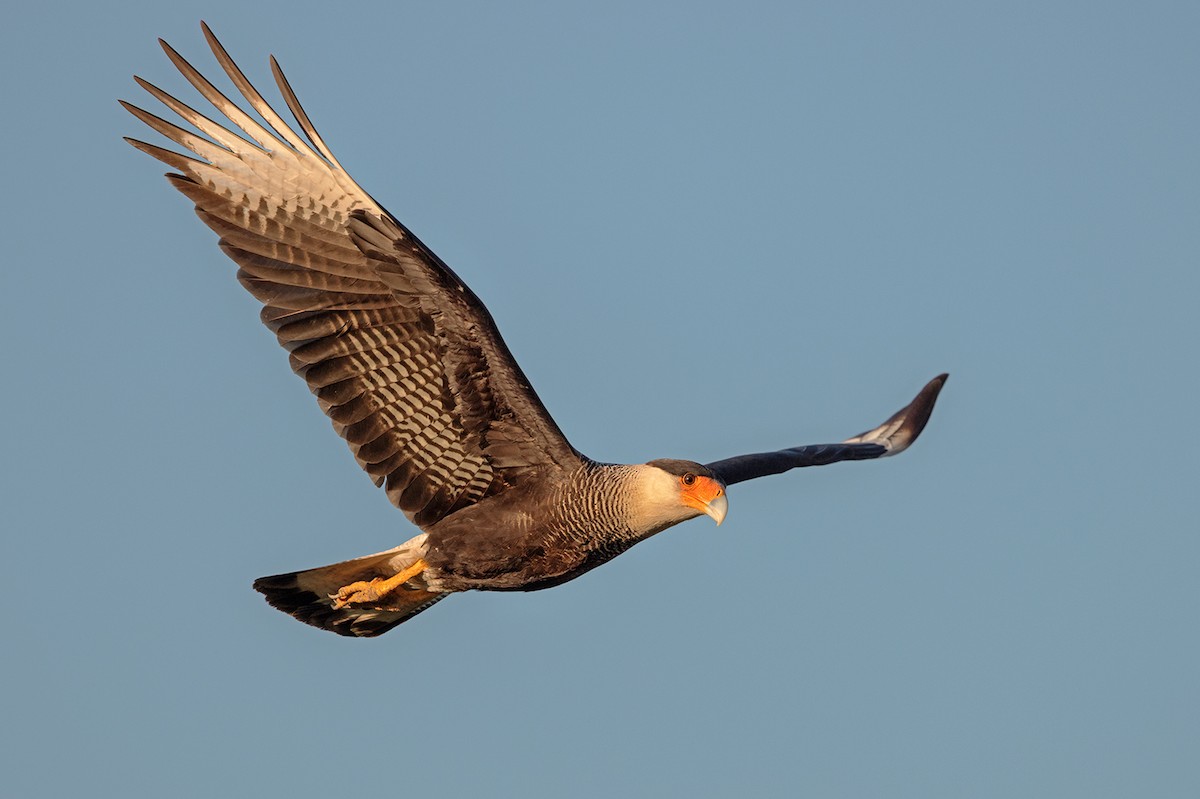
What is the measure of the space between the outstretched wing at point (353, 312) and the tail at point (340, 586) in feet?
1.87

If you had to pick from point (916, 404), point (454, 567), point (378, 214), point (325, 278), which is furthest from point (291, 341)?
point (916, 404)

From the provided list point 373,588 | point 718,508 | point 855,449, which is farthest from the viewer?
point 855,449

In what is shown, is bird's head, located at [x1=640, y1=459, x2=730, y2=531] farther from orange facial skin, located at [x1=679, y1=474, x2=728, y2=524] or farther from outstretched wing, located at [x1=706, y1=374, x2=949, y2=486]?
outstretched wing, located at [x1=706, y1=374, x2=949, y2=486]

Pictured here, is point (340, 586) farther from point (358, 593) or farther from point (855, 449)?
point (855, 449)

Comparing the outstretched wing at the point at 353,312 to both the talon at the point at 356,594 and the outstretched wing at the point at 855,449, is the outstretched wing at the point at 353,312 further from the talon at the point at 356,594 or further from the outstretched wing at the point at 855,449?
the outstretched wing at the point at 855,449

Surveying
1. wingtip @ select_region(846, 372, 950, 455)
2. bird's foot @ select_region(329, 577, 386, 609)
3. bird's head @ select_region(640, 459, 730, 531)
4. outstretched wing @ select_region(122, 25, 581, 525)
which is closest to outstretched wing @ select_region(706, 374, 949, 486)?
wingtip @ select_region(846, 372, 950, 455)

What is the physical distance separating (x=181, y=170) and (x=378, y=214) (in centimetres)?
122

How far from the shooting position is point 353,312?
28.1 feet

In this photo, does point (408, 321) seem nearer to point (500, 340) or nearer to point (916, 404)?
point (500, 340)

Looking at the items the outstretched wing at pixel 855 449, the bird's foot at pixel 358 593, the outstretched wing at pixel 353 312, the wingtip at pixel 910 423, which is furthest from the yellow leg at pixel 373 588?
the wingtip at pixel 910 423

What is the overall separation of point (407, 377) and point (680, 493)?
159 centimetres

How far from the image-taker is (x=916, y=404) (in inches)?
506

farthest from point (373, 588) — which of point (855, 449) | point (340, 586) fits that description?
point (855, 449)

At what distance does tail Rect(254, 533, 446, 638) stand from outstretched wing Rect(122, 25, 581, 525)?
0.57 metres
